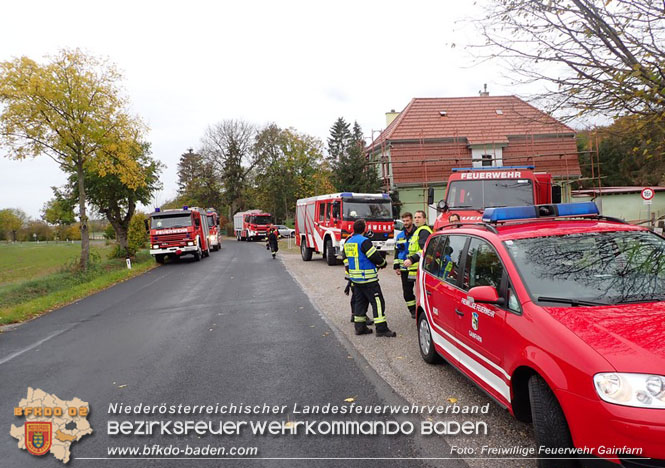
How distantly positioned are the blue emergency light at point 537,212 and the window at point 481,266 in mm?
304

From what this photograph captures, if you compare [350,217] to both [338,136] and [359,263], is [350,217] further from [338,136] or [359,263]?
[338,136]

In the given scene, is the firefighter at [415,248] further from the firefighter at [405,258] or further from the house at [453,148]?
the house at [453,148]

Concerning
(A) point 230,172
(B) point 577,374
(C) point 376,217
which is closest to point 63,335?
(B) point 577,374

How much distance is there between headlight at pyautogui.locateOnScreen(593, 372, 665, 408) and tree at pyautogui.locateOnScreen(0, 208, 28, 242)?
11012 cm

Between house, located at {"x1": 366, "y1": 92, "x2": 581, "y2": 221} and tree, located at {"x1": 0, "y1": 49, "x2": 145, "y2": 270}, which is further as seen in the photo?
house, located at {"x1": 366, "y1": 92, "x2": 581, "y2": 221}

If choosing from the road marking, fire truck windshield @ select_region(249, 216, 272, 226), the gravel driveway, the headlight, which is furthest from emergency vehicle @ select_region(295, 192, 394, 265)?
fire truck windshield @ select_region(249, 216, 272, 226)

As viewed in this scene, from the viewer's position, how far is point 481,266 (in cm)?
394

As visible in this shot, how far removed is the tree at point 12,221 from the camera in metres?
92.5

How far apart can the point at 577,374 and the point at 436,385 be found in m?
2.31

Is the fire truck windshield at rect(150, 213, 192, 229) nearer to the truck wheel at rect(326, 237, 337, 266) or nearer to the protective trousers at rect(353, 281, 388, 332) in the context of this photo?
the truck wheel at rect(326, 237, 337, 266)

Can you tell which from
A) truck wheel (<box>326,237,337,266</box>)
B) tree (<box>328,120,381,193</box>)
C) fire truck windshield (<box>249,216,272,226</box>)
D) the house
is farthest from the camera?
fire truck windshield (<box>249,216,272,226</box>)

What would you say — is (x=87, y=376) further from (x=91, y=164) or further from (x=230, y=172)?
(x=230, y=172)

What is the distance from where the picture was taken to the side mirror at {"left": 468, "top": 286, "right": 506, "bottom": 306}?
3.35 m

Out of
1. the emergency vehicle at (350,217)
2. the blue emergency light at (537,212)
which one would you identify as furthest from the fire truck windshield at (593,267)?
the emergency vehicle at (350,217)
